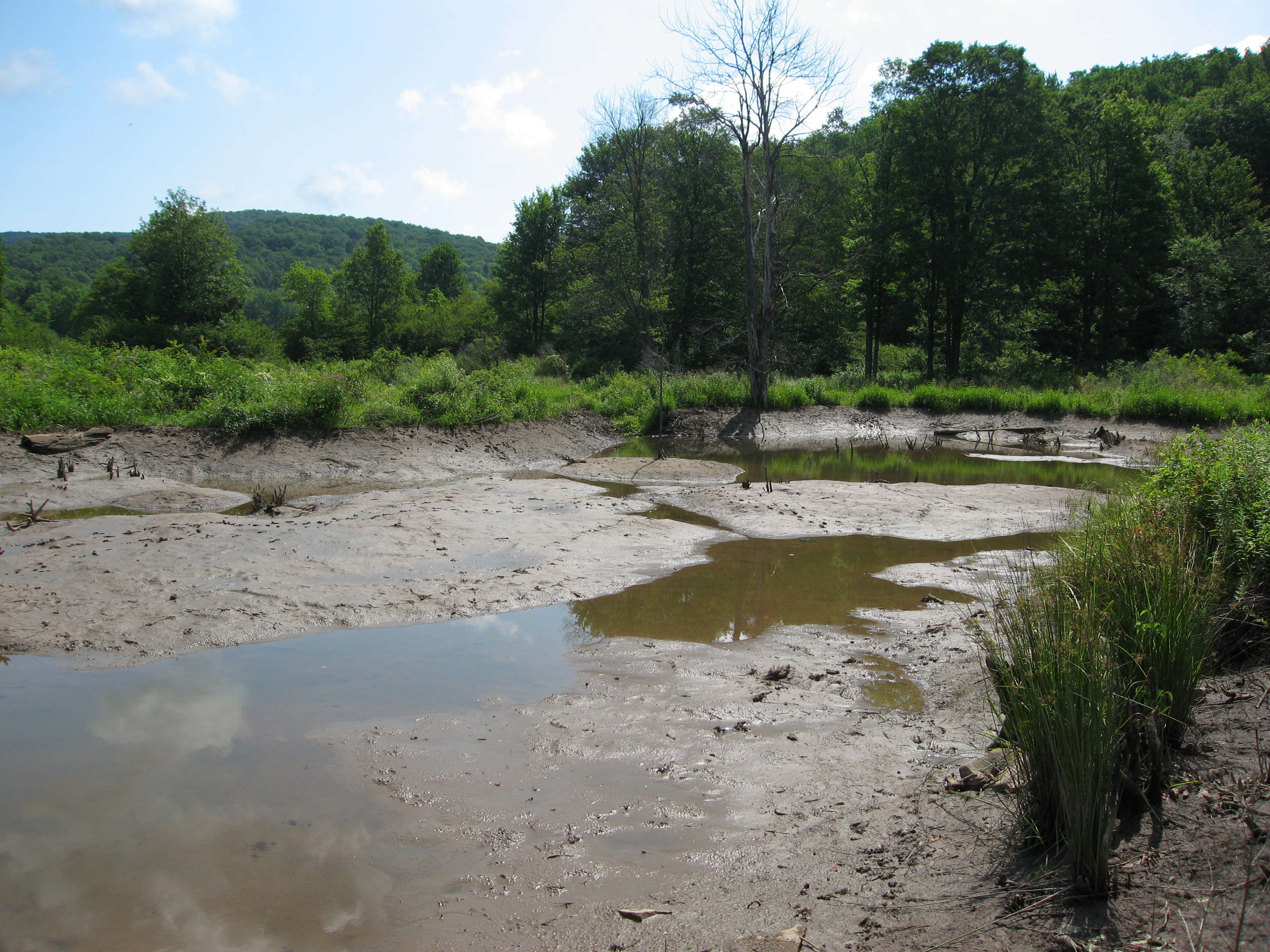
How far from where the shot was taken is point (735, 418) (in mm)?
25297

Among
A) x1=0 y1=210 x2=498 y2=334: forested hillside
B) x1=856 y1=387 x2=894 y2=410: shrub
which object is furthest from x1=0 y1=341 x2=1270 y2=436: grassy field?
x1=0 y1=210 x2=498 y2=334: forested hillside

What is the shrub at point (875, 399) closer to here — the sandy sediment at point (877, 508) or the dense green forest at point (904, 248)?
the dense green forest at point (904, 248)

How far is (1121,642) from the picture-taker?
Result: 12.9 feet

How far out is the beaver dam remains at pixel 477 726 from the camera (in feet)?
11.0

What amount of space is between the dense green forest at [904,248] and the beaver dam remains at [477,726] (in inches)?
724

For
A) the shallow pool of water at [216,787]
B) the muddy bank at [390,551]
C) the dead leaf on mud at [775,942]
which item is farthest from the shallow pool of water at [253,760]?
the dead leaf on mud at [775,942]

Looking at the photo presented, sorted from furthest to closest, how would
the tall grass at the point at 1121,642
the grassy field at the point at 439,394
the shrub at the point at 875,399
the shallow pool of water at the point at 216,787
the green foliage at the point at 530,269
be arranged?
the green foliage at the point at 530,269
the shrub at the point at 875,399
the grassy field at the point at 439,394
the shallow pool of water at the point at 216,787
the tall grass at the point at 1121,642

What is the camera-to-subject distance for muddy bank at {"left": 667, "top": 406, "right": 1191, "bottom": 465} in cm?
2270

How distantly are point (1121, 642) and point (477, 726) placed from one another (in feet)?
13.3

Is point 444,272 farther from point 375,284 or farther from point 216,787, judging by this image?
point 216,787

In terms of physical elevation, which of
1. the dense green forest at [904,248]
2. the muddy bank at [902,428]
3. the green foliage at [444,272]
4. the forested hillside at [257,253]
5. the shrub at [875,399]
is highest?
the forested hillside at [257,253]

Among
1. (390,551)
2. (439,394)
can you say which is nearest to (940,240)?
(439,394)

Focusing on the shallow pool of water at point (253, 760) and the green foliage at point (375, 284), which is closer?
the shallow pool of water at point (253, 760)

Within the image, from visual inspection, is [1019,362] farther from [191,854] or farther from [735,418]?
[191,854]
